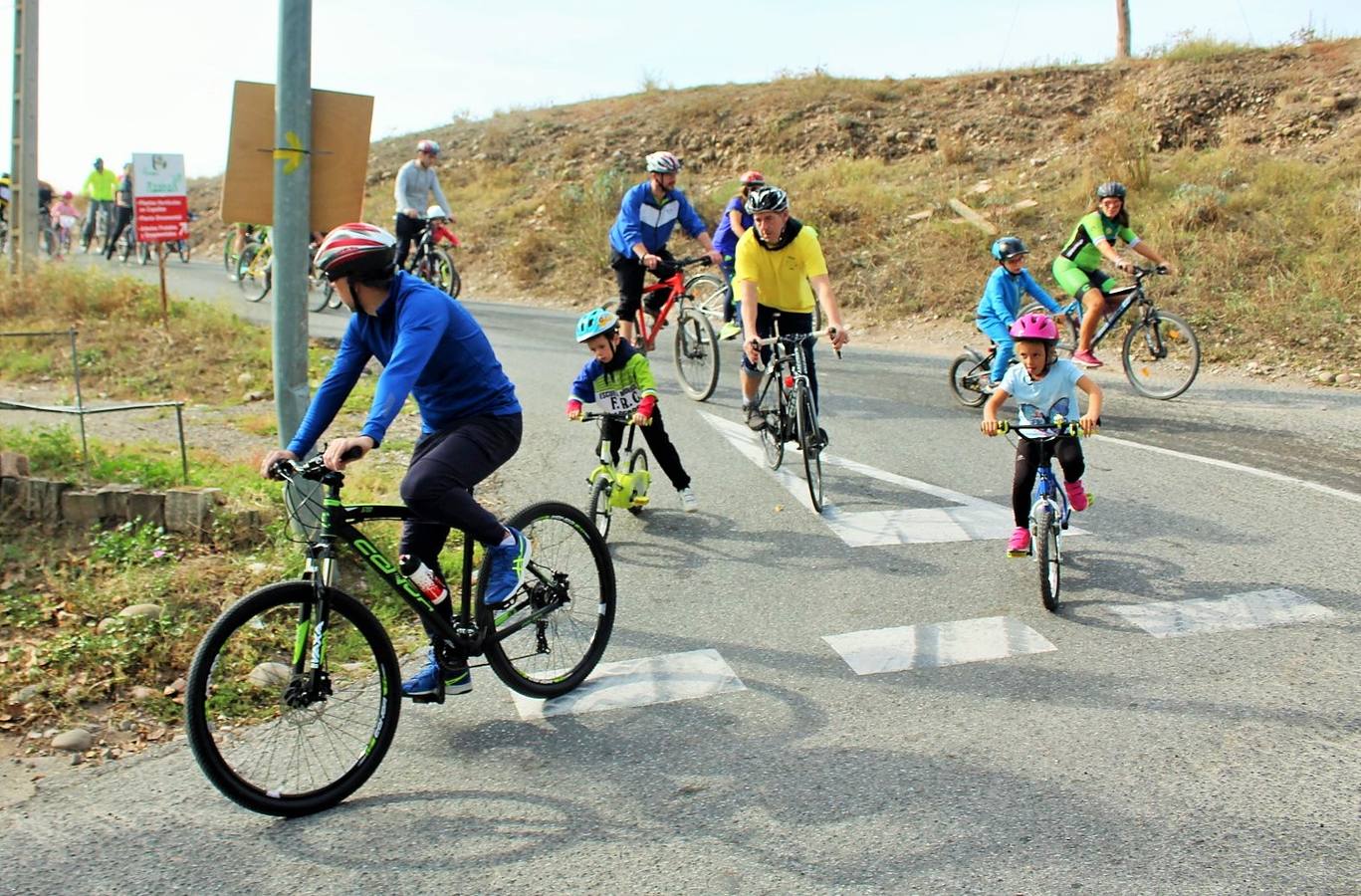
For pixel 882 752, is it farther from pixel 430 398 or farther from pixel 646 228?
pixel 646 228

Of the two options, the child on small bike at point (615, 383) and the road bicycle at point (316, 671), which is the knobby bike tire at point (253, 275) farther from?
the road bicycle at point (316, 671)

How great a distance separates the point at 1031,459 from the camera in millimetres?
6219

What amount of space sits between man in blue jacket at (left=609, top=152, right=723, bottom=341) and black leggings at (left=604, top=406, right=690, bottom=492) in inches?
140

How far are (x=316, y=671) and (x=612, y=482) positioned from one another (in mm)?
2920

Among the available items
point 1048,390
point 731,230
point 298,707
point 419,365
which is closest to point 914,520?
point 1048,390

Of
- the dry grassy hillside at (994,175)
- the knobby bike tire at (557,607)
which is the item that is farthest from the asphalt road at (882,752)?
the dry grassy hillside at (994,175)

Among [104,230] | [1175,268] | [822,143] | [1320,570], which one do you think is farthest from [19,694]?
[104,230]

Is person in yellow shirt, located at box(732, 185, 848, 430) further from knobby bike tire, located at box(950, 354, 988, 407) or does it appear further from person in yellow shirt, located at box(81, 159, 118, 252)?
person in yellow shirt, located at box(81, 159, 118, 252)

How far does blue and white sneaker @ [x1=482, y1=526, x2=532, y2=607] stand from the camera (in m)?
4.78

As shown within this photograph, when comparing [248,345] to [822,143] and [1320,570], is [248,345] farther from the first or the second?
[822,143]

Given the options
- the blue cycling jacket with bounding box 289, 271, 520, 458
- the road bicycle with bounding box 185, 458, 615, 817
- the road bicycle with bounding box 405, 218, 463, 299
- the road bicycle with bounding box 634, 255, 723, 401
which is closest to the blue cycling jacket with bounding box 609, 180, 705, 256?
the road bicycle with bounding box 634, 255, 723, 401

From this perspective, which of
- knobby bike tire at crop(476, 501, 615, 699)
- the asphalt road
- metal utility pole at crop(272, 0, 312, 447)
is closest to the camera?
the asphalt road

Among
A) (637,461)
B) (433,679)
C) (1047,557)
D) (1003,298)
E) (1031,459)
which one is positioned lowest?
(433,679)

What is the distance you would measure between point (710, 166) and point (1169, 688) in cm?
2448
